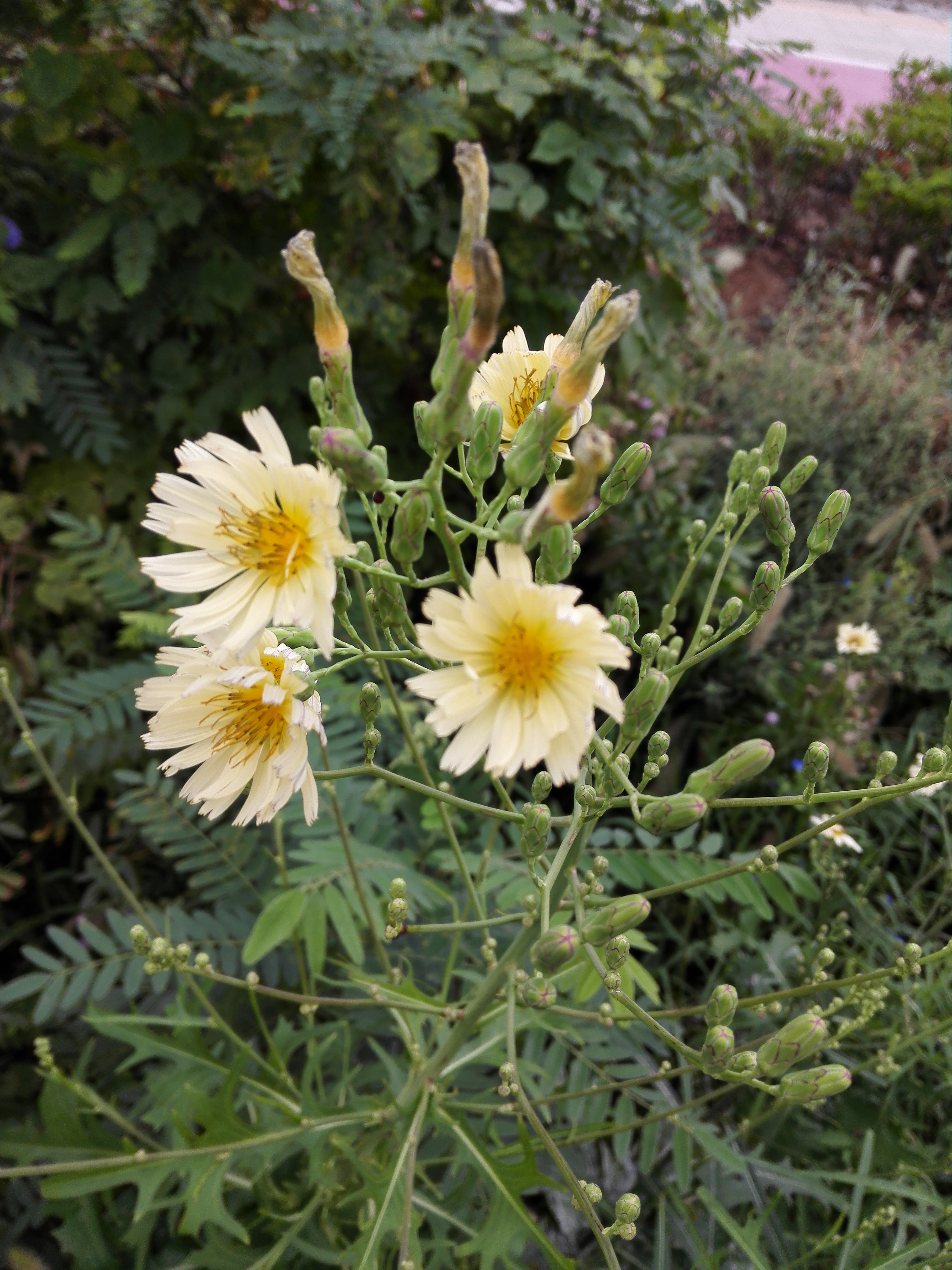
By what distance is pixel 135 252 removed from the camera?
2.70 meters

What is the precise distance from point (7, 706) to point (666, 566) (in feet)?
9.19

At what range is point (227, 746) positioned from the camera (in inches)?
45.4

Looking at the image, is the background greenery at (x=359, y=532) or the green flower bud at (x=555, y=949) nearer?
the green flower bud at (x=555, y=949)

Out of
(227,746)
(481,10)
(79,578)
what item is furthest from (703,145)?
(227,746)

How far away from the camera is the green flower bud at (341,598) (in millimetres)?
1131

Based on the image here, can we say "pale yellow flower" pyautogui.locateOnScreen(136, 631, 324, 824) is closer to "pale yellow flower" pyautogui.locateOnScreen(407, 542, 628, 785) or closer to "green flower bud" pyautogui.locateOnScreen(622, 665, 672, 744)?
"pale yellow flower" pyautogui.locateOnScreen(407, 542, 628, 785)

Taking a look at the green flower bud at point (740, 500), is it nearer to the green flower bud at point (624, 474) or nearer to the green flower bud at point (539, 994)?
the green flower bud at point (624, 474)

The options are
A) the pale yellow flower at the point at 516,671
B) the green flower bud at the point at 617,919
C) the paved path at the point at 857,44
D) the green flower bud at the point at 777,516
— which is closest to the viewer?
the pale yellow flower at the point at 516,671

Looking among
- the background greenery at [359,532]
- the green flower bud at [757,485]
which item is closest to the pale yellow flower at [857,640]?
the background greenery at [359,532]

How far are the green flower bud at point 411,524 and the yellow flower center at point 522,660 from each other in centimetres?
16

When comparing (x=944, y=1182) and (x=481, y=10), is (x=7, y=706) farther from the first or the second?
(x=944, y=1182)

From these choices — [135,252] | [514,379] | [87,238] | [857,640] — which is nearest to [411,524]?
[514,379]

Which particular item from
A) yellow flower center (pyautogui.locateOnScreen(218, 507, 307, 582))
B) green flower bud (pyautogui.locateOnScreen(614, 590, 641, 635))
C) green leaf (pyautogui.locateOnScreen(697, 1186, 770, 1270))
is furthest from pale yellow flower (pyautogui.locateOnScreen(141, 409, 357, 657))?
green leaf (pyautogui.locateOnScreen(697, 1186, 770, 1270))

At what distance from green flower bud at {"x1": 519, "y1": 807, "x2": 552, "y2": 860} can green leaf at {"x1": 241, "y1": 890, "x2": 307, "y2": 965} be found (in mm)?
761
